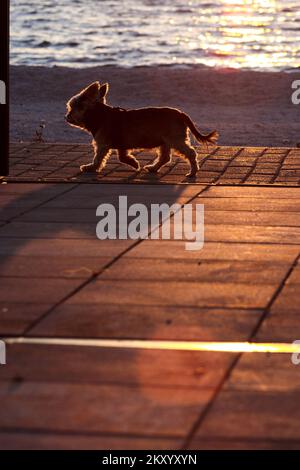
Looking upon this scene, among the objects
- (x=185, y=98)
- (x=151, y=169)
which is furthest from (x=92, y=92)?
(x=185, y=98)

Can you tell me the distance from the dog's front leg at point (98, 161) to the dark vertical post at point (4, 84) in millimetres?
884

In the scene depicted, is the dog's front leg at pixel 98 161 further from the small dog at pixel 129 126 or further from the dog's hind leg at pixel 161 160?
the dog's hind leg at pixel 161 160

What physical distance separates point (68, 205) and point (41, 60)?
99.9 feet

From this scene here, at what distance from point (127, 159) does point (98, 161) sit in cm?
36

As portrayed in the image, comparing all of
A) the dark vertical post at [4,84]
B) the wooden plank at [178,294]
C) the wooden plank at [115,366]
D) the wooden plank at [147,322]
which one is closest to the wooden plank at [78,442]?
the wooden plank at [115,366]

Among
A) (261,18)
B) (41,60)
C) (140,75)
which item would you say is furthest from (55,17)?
(140,75)

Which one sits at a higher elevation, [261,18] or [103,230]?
[261,18]

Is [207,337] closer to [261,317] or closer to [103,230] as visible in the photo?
[261,317]

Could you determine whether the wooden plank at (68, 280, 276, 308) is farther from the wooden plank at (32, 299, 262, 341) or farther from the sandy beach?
the sandy beach

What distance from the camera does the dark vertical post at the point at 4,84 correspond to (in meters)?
13.0

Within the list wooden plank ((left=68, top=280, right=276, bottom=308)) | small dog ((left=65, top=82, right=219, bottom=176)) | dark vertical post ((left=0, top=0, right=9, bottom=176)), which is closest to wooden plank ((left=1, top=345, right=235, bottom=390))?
wooden plank ((left=68, top=280, right=276, bottom=308))

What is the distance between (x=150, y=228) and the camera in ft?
34.8

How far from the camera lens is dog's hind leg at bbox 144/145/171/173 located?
13469 mm

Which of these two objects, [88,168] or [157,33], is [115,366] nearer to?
[88,168]
